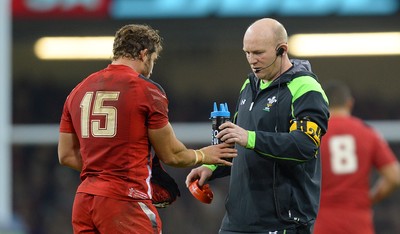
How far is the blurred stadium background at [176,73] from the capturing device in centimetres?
1016

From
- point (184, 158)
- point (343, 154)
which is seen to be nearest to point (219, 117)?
point (184, 158)

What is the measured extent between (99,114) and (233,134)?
2.16ft

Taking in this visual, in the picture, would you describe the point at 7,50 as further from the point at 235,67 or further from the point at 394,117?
the point at 394,117

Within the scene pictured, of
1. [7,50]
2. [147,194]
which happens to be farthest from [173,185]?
[7,50]

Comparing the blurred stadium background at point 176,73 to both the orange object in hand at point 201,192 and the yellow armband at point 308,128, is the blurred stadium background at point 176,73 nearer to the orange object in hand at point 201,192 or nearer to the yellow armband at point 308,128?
the orange object in hand at point 201,192

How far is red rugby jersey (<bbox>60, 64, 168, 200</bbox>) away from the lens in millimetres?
5195

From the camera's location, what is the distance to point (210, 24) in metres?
10.3

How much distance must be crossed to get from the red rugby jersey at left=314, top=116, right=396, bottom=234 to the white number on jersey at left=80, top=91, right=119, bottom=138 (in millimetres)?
2468

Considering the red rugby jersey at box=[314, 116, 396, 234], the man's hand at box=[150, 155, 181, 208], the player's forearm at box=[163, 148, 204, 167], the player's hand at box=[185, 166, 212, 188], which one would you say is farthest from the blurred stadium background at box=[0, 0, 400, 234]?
the player's forearm at box=[163, 148, 204, 167]

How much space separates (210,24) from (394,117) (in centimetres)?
249

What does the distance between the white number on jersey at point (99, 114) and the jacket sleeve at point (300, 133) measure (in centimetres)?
67

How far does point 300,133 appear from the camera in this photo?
5223mm

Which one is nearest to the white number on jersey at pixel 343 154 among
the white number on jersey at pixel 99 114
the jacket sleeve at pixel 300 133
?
the jacket sleeve at pixel 300 133

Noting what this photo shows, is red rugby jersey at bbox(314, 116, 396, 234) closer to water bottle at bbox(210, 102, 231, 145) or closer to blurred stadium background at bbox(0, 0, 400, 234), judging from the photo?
water bottle at bbox(210, 102, 231, 145)
